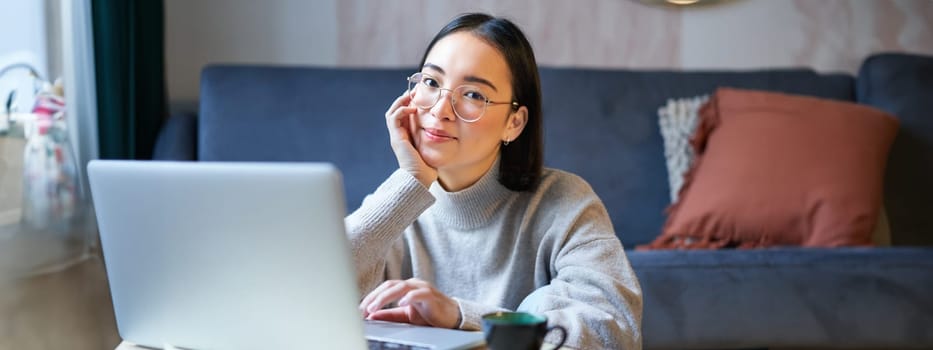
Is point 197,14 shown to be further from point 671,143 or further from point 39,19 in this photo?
point 671,143

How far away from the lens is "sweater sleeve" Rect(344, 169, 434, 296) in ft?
4.23

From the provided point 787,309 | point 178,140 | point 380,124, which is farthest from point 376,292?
point 178,140

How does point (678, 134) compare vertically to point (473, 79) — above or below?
below

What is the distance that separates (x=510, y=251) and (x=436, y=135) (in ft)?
0.67

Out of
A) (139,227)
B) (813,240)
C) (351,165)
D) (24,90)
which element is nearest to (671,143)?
(813,240)

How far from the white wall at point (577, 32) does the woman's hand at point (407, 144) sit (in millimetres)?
1646

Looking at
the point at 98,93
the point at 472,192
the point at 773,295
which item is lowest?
the point at 773,295

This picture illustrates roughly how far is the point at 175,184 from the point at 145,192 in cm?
5

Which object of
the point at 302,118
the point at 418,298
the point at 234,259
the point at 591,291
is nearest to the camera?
the point at 234,259

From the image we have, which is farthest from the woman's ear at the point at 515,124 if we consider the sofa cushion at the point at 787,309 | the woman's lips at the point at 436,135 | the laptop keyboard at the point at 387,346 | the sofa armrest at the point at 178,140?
the sofa armrest at the point at 178,140

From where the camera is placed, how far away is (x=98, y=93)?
2523 mm

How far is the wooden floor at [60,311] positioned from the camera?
2002mm

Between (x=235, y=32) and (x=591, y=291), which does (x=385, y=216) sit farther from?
(x=235, y=32)

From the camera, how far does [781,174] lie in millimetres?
2467
